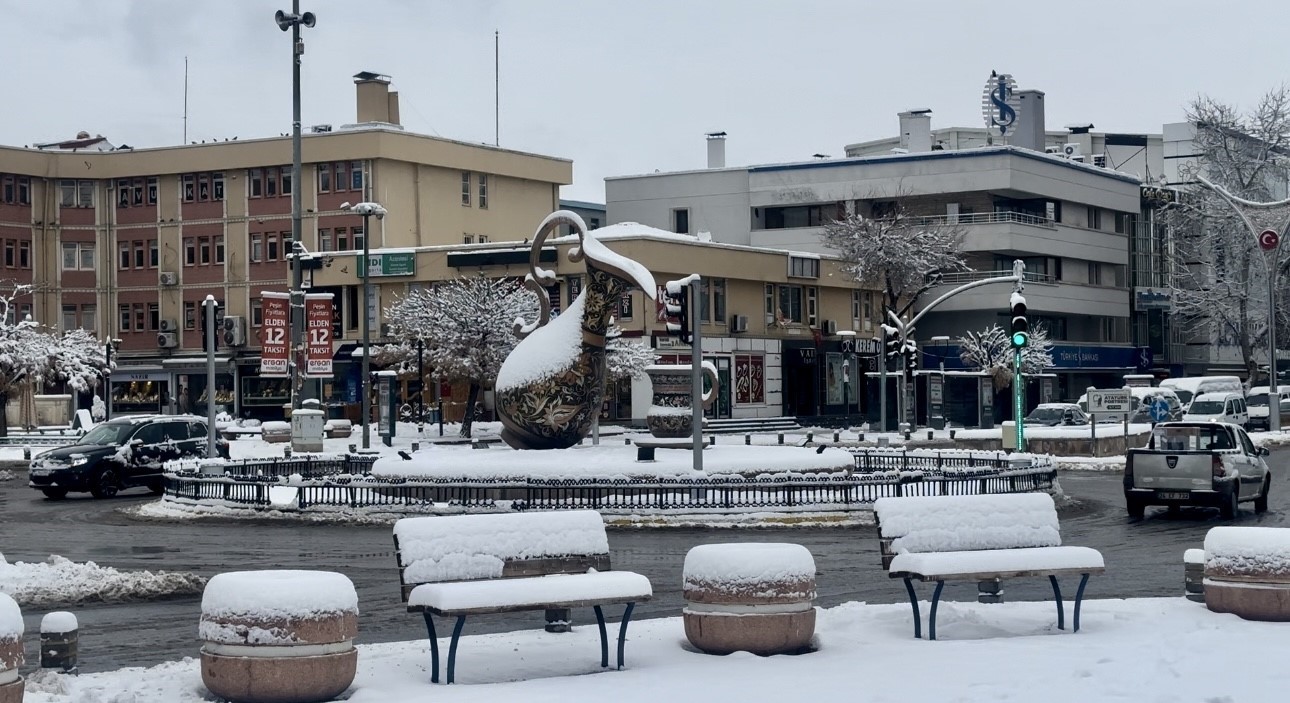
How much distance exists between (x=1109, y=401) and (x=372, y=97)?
4758 centimetres

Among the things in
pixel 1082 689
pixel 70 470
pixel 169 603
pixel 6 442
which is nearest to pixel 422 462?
pixel 70 470

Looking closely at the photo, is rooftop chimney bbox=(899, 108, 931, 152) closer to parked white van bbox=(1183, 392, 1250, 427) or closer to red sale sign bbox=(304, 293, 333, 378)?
parked white van bbox=(1183, 392, 1250, 427)

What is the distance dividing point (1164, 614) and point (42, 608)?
1001 centimetres

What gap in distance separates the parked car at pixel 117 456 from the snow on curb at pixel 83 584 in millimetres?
15613

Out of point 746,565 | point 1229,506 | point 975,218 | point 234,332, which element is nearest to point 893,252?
point 975,218

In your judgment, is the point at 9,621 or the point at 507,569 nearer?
the point at 9,621

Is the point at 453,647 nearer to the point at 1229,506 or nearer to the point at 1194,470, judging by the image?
the point at 1194,470

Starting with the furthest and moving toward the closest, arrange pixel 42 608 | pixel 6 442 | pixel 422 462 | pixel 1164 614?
pixel 6 442, pixel 422 462, pixel 42 608, pixel 1164 614

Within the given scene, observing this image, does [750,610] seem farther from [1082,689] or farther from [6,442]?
[6,442]

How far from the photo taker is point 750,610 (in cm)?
1112

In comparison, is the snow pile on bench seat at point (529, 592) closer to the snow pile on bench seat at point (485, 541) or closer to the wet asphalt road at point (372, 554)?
the snow pile on bench seat at point (485, 541)

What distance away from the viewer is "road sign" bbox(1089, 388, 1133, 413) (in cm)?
4009

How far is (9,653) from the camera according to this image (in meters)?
8.57

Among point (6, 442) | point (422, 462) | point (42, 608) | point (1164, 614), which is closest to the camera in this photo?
point (1164, 614)
